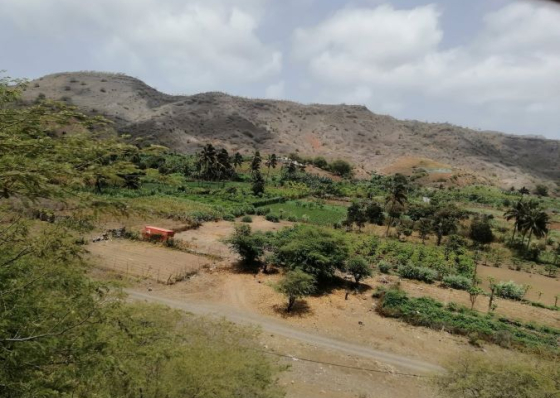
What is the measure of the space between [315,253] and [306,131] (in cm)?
11016

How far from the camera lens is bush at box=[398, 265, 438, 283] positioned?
1212 inches

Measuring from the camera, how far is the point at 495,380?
43.1ft

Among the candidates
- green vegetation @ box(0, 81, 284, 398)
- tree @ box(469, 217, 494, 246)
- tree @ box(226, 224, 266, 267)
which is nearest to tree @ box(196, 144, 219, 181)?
tree @ box(226, 224, 266, 267)

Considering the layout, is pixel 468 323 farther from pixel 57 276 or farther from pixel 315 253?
pixel 57 276

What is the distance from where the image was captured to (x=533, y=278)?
36031 mm

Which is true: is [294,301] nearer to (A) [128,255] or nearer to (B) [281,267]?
(B) [281,267]

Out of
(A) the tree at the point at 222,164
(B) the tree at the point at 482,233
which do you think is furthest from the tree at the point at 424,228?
(A) the tree at the point at 222,164

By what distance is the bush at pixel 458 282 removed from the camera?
97.4 ft

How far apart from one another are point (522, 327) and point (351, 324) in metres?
10.2

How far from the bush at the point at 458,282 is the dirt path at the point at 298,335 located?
Result: 12.8 m

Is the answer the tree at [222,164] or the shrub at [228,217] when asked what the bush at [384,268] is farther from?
the tree at [222,164]

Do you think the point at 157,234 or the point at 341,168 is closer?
the point at 157,234

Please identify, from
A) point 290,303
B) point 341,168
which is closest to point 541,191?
point 341,168

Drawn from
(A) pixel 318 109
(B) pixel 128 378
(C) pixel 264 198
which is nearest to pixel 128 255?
(B) pixel 128 378
